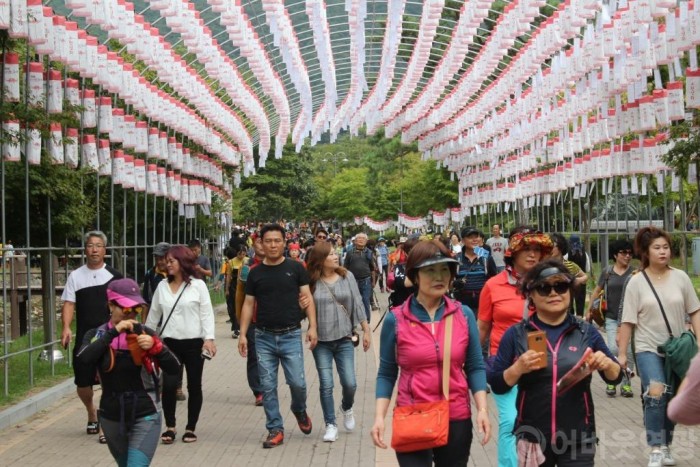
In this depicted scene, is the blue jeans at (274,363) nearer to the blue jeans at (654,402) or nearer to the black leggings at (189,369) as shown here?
the black leggings at (189,369)

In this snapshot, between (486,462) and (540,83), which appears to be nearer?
(486,462)

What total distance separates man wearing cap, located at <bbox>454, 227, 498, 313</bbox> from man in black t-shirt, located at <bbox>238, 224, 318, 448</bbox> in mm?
2451

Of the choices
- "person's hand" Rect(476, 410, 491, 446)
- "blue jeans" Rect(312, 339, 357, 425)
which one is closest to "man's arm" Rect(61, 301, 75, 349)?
"blue jeans" Rect(312, 339, 357, 425)

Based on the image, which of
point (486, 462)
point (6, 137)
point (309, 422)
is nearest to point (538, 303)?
point (486, 462)

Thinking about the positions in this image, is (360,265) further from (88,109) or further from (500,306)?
(500,306)

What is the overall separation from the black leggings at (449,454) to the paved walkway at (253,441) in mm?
3253

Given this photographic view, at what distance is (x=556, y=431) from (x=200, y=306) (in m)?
4.72

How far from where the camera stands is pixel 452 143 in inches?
1470

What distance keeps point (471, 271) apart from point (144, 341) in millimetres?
5971

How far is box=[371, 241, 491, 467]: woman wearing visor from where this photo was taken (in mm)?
5762

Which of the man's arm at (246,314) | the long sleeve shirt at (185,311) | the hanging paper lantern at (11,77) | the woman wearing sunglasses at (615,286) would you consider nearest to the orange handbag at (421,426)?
the long sleeve shirt at (185,311)

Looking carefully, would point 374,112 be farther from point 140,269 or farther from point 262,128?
point 140,269

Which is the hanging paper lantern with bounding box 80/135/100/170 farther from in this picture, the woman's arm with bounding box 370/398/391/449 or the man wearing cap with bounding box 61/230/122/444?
the woman's arm with bounding box 370/398/391/449

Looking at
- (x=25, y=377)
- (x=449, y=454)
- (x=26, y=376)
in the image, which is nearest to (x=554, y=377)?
(x=449, y=454)
